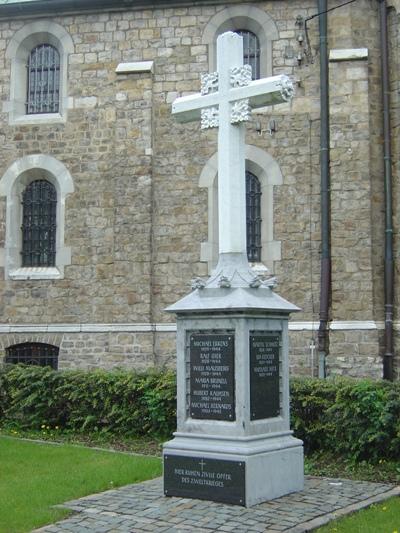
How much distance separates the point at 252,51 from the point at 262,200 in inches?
135

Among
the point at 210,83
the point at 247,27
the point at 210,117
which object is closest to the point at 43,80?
the point at 247,27

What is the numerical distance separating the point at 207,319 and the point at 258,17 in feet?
34.3

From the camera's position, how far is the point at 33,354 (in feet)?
56.2

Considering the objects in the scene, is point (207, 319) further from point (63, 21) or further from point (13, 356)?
point (63, 21)

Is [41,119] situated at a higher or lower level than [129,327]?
higher

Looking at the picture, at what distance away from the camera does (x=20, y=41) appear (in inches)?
707

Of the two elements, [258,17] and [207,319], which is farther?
[258,17]

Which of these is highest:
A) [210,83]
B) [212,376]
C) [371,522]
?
[210,83]

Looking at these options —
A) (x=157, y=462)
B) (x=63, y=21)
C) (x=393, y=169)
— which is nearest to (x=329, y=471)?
(x=157, y=462)

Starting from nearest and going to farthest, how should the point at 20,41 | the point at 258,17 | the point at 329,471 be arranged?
the point at 329,471, the point at 258,17, the point at 20,41

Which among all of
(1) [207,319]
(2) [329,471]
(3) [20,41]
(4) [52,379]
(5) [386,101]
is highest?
(3) [20,41]

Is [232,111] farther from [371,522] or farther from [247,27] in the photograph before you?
[247,27]

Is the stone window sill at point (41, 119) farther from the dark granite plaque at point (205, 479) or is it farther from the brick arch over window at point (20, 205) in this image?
the dark granite plaque at point (205, 479)

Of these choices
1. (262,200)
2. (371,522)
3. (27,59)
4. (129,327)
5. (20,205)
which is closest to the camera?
(371,522)
